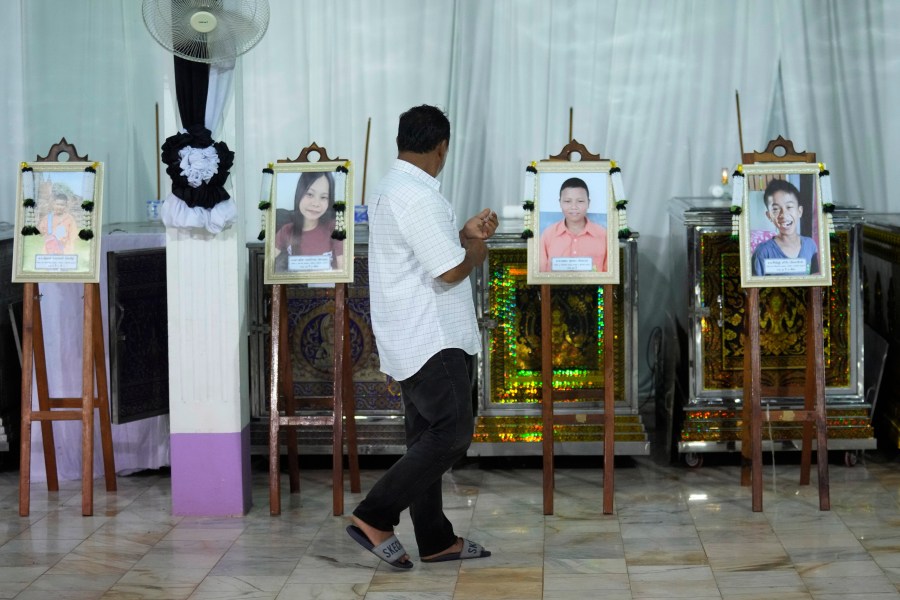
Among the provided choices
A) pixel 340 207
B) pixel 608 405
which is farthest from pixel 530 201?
pixel 608 405

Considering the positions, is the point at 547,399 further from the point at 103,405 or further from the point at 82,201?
the point at 82,201

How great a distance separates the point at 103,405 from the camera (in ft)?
17.7

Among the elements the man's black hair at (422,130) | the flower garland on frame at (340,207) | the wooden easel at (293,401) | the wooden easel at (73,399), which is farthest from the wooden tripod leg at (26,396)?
the man's black hair at (422,130)

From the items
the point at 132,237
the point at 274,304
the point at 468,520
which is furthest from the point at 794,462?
the point at 132,237

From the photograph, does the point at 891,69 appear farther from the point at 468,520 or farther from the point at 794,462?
the point at 468,520

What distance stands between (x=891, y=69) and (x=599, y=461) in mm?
2634

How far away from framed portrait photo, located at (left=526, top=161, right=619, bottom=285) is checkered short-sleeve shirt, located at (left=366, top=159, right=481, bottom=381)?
2.83 feet

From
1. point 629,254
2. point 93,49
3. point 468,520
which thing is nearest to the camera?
point 468,520

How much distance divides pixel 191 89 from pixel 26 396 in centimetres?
143

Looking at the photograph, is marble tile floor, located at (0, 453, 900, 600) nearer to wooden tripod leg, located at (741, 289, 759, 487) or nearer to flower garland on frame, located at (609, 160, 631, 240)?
wooden tripod leg, located at (741, 289, 759, 487)

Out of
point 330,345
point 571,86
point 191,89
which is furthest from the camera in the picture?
point 571,86

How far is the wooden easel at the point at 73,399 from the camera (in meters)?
5.14

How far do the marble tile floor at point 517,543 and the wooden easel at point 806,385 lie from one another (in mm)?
166

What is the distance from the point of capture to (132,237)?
5.71 metres
